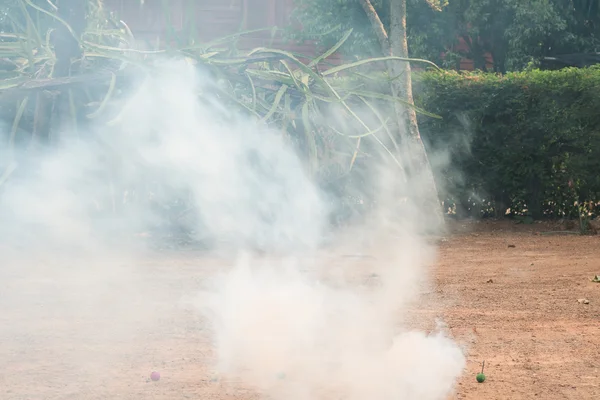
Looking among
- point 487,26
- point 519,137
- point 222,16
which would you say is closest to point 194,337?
point 519,137

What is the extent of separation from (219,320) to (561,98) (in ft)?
25.4

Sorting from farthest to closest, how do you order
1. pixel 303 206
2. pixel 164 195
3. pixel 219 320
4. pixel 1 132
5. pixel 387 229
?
1. pixel 387 229
2. pixel 303 206
3. pixel 164 195
4. pixel 1 132
5. pixel 219 320

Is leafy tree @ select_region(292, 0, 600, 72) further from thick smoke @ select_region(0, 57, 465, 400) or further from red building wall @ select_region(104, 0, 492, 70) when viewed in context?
thick smoke @ select_region(0, 57, 465, 400)

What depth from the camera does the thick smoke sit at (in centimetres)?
500

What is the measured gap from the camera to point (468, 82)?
40.7 ft

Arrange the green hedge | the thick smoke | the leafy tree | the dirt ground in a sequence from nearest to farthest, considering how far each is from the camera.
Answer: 1. the dirt ground
2. the thick smoke
3. the green hedge
4. the leafy tree

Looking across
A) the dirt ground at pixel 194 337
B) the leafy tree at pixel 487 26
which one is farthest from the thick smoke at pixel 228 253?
the leafy tree at pixel 487 26

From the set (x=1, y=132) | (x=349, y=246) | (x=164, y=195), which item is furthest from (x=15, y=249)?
(x=349, y=246)

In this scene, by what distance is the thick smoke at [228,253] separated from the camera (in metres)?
5.00

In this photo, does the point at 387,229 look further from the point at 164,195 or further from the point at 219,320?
the point at 219,320

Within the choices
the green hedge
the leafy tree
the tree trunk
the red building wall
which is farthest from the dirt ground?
the red building wall

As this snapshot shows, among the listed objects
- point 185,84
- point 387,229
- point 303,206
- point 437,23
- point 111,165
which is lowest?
point 387,229

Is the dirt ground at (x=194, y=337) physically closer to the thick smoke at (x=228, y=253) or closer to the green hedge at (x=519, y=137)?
the thick smoke at (x=228, y=253)

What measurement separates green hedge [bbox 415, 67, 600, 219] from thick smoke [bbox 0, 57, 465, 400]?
2964mm
